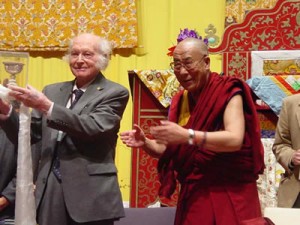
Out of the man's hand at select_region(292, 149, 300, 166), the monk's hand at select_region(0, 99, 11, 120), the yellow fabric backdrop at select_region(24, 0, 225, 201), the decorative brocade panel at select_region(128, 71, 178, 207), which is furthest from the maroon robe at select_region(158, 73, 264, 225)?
the yellow fabric backdrop at select_region(24, 0, 225, 201)

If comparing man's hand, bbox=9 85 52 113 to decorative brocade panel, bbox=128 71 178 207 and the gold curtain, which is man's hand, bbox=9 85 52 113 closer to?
decorative brocade panel, bbox=128 71 178 207

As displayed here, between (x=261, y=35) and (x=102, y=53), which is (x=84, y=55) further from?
(x=261, y=35)

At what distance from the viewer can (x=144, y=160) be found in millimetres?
3506

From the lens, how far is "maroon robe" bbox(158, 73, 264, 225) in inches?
73.6

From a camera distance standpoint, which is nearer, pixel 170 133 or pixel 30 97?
pixel 170 133

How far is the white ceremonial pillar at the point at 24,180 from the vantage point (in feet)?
6.21

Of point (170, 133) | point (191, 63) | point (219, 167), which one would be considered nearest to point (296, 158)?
point (219, 167)

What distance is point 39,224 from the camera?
1935 millimetres

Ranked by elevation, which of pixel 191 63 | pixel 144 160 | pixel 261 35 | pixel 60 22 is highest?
pixel 60 22

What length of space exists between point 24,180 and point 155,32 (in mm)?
2644

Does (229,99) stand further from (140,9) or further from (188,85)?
(140,9)

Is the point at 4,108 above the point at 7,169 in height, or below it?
above

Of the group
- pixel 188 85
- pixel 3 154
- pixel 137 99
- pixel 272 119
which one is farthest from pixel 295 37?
pixel 3 154

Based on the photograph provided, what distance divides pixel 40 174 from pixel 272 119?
1819 mm
